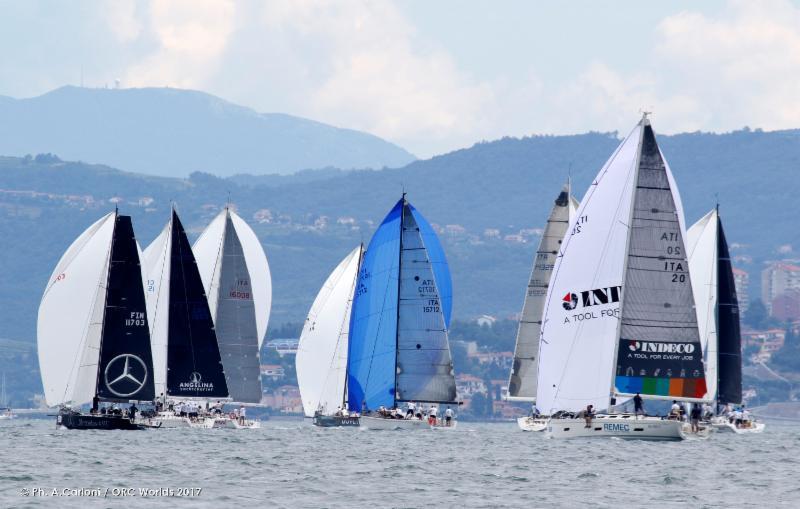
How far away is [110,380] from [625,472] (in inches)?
864

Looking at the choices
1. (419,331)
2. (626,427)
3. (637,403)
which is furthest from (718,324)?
(626,427)

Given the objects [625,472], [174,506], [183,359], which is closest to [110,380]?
[183,359]

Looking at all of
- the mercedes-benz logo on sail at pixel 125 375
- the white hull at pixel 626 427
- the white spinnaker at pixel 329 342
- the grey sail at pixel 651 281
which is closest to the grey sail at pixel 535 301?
the white spinnaker at pixel 329 342

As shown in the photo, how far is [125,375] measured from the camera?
60.3 meters

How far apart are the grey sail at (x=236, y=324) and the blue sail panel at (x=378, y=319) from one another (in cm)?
684

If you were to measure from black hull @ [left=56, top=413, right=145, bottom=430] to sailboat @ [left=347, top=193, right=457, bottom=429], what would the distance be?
9.95m

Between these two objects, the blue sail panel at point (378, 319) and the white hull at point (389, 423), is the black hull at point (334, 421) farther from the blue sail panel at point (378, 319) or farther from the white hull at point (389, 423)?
the blue sail panel at point (378, 319)

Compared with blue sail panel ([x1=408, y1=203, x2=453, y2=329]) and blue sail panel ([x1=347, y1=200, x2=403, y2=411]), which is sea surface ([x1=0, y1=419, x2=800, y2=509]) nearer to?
blue sail panel ([x1=347, y1=200, x2=403, y2=411])

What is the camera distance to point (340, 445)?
56625 mm

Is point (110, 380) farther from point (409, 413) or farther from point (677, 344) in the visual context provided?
point (677, 344)

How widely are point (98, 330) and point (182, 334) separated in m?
5.81

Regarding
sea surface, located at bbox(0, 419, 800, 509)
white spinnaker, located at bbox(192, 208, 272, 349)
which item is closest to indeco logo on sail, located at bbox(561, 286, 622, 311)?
sea surface, located at bbox(0, 419, 800, 509)

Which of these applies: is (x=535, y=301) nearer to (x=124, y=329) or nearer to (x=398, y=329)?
(x=398, y=329)

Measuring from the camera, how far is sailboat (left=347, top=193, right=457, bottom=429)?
67.2 m
